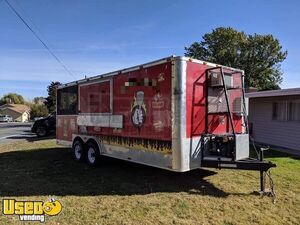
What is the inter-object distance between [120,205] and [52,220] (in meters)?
1.27

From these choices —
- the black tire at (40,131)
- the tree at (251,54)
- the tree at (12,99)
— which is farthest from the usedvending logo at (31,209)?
the tree at (12,99)

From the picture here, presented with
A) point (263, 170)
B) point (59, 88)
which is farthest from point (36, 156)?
point (263, 170)

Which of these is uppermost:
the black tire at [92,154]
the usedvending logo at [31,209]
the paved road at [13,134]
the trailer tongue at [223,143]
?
the trailer tongue at [223,143]

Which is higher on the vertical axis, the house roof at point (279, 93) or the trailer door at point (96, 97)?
the house roof at point (279, 93)

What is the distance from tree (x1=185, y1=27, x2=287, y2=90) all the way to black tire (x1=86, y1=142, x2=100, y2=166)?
36113 mm

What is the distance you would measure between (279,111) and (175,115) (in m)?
10.2

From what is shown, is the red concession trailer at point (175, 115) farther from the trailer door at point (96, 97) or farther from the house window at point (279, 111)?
the house window at point (279, 111)

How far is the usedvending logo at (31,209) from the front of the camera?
5.26m

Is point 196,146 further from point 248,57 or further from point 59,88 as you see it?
point 248,57

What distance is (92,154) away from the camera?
946 centimetres

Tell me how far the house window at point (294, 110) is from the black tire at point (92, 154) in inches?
367

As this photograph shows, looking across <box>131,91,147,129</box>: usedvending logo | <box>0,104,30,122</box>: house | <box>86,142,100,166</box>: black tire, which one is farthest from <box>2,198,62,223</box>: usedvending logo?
<box>0,104,30,122</box>: house

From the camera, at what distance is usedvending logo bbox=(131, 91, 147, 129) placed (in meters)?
7.29

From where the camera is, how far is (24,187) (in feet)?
22.6
